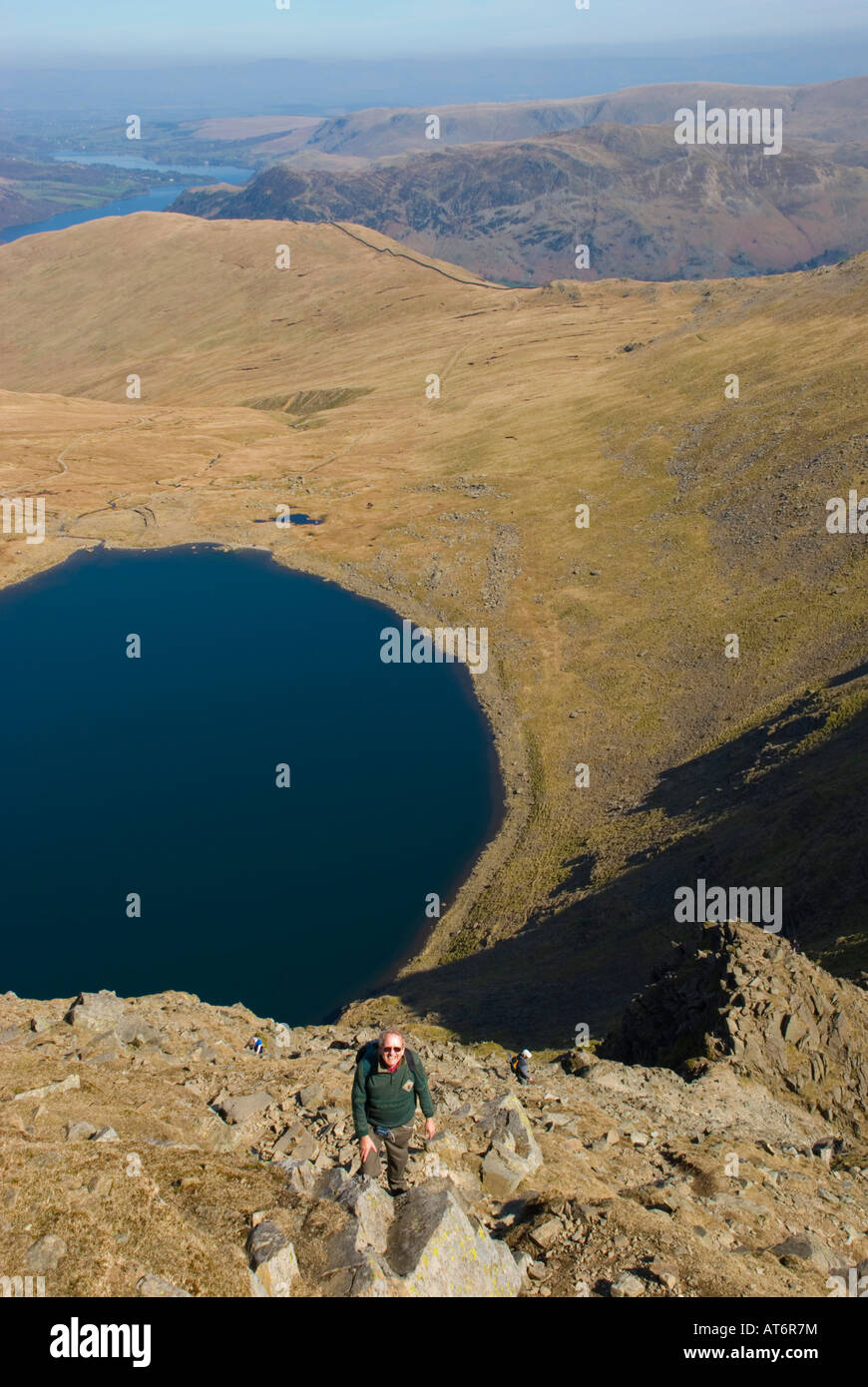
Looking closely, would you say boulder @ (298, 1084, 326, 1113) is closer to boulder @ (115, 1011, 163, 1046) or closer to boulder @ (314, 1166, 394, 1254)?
boulder @ (314, 1166, 394, 1254)

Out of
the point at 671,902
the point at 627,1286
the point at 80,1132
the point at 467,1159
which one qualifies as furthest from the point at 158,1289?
the point at 671,902

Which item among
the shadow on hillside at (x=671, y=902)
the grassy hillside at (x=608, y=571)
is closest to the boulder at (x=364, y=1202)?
the shadow on hillside at (x=671, y=902)

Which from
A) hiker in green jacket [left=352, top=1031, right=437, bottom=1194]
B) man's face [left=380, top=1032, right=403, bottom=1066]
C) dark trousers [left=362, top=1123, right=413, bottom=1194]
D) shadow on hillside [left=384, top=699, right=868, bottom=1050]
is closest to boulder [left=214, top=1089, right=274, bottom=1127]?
dark trousers [left=362, top=1123, right=413, bottom=1194]

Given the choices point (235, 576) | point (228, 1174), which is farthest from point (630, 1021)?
point (235, 576)

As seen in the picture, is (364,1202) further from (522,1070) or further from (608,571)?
(608,571)

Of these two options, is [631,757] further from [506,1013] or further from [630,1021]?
[630,1021]

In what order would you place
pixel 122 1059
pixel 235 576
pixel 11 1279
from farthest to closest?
1. pixel 235 576
2. pixel 122 1059
3. pixel 11 1279
